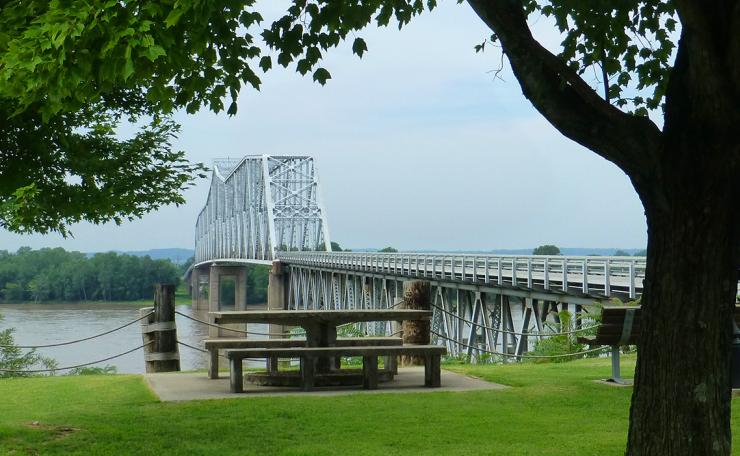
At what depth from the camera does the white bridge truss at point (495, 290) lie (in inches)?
850

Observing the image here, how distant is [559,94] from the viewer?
18.5 feet

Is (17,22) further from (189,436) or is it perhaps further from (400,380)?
(400,380)

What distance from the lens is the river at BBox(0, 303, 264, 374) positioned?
4231cm

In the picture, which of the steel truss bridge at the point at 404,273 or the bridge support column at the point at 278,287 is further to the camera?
the bridge support column at the point at 278,287

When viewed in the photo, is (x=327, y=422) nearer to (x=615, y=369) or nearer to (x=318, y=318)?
(x=318, y=318)

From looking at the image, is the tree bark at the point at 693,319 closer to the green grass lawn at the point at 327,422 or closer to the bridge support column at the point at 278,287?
the green grass lawn at the point at 327,422

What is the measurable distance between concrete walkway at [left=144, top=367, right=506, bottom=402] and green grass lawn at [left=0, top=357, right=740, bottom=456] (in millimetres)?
298

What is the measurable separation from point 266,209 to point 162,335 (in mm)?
81835

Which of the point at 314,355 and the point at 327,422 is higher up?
the point at 314,355

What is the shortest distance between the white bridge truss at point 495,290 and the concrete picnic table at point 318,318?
148 centimetres

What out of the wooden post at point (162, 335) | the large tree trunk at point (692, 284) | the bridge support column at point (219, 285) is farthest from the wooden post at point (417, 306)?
the bridge support column at point (219, 285)

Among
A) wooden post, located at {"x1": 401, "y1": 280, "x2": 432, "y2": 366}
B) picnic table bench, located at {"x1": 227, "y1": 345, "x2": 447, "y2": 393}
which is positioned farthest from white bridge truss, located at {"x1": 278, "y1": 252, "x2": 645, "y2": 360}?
picnic table bench, located at {"x1": 227, "y1": 345, "x2": 447, "y2": 393}

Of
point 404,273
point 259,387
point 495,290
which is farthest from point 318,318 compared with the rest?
point 404,273

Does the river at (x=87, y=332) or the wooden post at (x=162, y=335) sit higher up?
the wooden post at (x=162, y=335)
